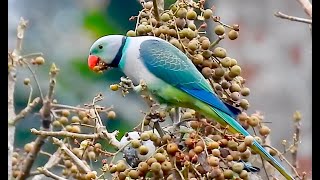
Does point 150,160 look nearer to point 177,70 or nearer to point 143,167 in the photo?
point 143,167

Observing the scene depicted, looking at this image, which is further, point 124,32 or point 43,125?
point 124,32

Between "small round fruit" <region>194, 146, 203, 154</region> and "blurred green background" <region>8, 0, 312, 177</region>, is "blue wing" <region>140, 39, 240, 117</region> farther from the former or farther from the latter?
"blurred green background" <region>8, 0, 312, 177</region>

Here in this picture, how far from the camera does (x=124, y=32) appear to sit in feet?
6.91

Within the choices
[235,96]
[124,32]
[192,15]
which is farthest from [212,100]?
[124,32]

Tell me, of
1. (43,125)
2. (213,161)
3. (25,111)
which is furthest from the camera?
(43,125)

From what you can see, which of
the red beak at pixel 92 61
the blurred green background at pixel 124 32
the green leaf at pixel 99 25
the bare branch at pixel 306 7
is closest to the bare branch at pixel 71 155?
the red beak at pixel 92 61

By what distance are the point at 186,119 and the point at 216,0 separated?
2.90 ft

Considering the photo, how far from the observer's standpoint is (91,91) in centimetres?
216

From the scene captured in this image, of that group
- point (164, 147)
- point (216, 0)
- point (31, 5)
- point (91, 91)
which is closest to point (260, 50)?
point (216, 0)

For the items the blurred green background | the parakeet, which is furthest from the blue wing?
→ the blurred green background

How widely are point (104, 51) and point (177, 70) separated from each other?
4.9 inches

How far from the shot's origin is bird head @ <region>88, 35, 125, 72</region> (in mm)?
1144

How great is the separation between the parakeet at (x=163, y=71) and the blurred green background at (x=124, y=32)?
73 centimetres
